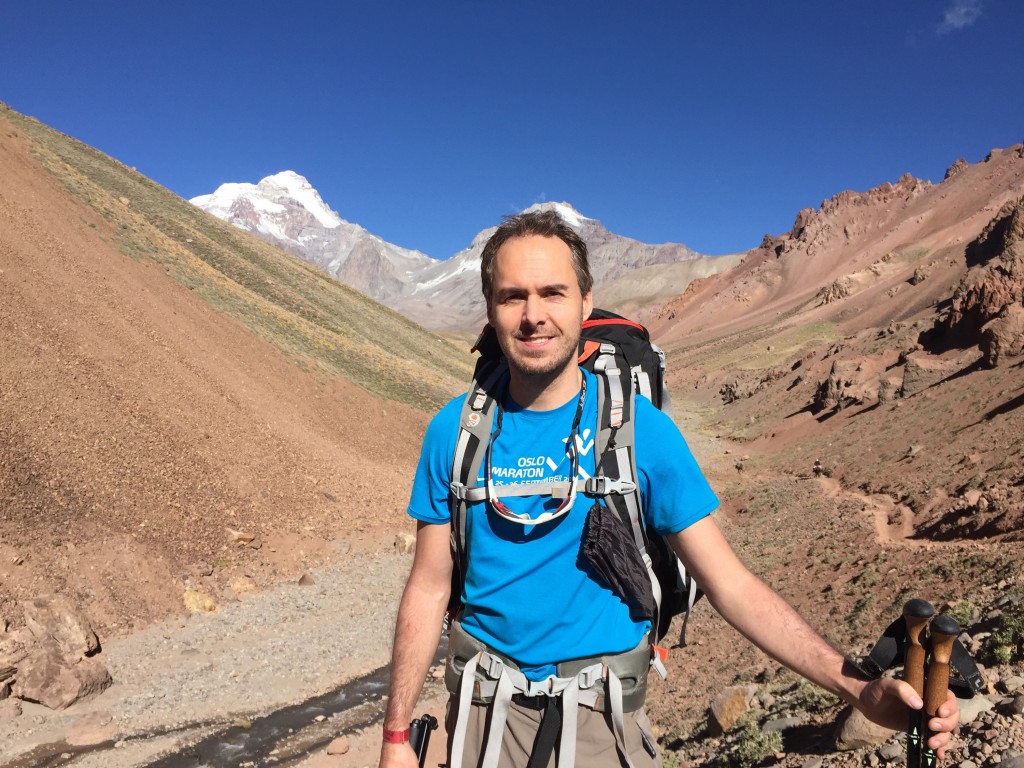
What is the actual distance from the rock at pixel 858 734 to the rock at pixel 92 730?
752 centimetres

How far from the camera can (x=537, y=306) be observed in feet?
8.29

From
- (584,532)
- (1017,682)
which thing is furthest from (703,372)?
(584,532)

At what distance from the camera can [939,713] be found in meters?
1.84

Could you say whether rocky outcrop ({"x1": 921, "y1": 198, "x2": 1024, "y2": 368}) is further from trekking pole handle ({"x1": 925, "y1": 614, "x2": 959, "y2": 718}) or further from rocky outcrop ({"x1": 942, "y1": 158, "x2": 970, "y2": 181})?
rocky outcrop ({"x1": 942, "y1": 158, "x2": 970, "y2": 181})

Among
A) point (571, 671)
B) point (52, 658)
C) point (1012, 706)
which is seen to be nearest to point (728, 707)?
point (1012, 706)

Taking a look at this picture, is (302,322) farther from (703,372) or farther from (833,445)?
(703,372)

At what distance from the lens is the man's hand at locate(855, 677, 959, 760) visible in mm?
1827

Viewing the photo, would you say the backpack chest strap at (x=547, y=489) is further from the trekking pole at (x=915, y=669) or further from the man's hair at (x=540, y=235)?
the trekking pole at (x=915, y=669)

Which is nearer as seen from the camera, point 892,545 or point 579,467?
point 579,467

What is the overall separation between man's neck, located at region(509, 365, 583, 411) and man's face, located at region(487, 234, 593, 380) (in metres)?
0.02

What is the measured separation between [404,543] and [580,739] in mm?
12287

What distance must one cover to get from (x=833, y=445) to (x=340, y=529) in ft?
47.7

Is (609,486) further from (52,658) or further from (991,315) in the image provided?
(991,315)

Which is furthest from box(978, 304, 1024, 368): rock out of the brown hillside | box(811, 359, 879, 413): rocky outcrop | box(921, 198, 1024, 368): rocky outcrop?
the brown hillside
